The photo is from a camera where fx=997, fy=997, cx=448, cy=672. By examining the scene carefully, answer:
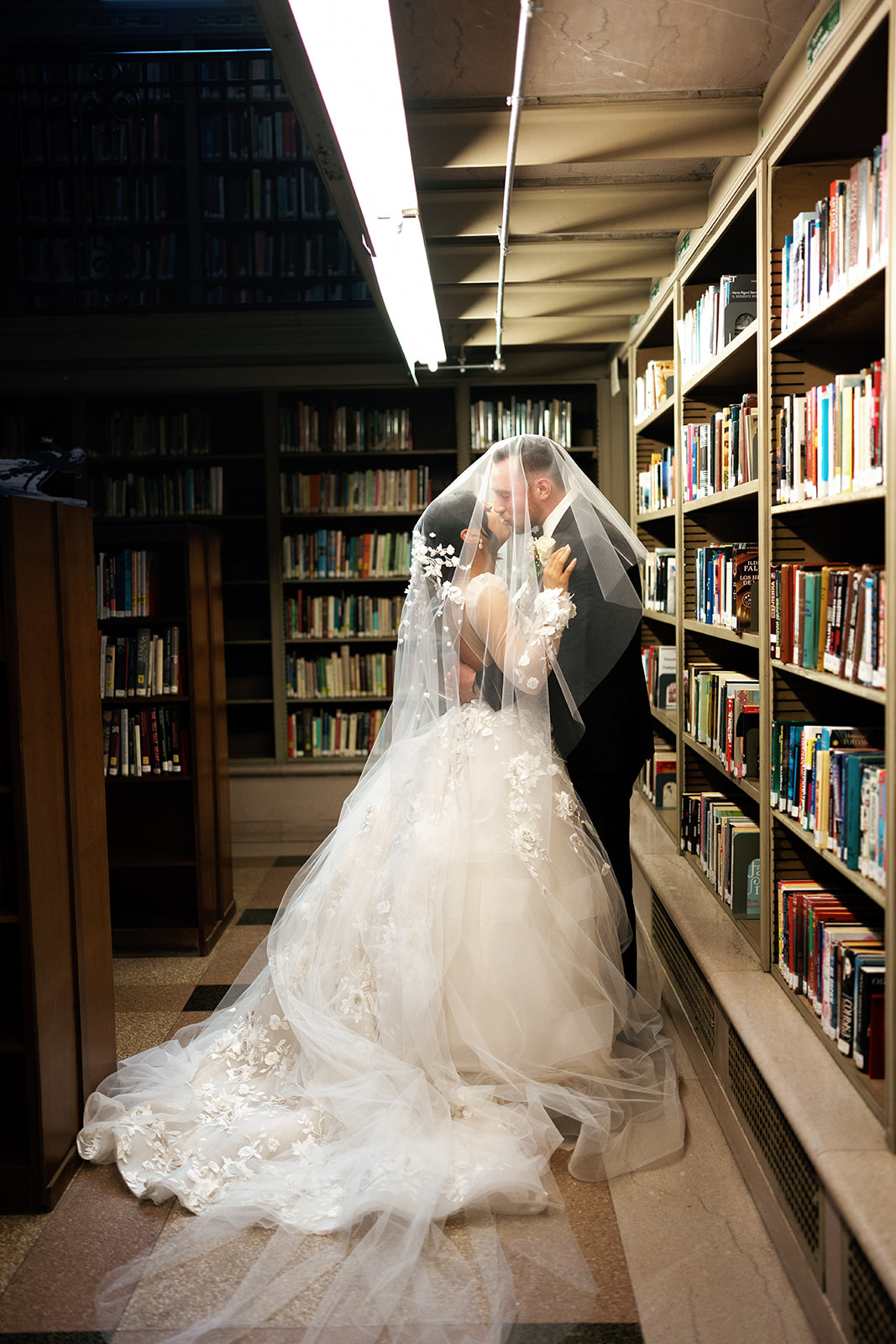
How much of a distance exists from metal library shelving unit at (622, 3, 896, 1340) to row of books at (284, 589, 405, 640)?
2.14 m

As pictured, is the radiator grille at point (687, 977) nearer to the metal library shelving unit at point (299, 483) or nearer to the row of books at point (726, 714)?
the row of books at point (726, 714)

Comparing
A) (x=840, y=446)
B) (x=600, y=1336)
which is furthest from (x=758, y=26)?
(x=600, y=1336)

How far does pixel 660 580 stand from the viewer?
434cm

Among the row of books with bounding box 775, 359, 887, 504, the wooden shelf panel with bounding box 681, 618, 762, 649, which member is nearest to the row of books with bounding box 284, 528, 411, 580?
the wooden shelf panel with bounding box 681, 618, 762, 649

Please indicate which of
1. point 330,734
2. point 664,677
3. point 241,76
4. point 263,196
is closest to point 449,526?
point 664,677

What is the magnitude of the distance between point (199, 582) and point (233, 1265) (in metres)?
2.62

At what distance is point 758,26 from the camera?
2217 millimetres

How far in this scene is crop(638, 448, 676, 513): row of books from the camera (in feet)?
13.4

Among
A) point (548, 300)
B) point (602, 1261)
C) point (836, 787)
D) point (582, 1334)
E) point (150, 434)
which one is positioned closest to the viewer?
point (582, 1334)

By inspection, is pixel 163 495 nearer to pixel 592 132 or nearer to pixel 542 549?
pixel 542 549

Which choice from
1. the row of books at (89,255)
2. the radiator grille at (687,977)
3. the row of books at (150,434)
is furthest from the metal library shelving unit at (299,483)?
the radiator grille at (687,977)

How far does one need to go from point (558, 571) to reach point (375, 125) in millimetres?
1195

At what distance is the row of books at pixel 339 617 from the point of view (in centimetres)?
552

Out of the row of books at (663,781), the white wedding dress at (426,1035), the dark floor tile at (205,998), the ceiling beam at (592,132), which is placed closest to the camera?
the white wedding dress at (426,1035)
